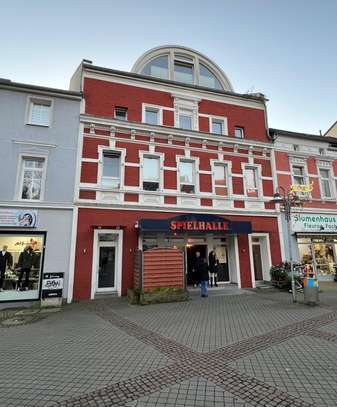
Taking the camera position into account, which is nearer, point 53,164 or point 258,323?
point 258,323

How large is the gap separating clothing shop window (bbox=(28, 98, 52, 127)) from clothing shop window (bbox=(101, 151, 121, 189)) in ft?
10.8

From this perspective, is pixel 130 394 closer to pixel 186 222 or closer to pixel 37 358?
pixel 37 358

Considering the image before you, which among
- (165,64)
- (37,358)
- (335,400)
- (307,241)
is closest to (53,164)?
(37,358)

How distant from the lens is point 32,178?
11.9 meters

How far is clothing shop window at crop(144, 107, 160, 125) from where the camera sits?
14500mm

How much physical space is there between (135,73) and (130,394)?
14974 mm

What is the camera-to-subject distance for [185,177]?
14289 millimetres

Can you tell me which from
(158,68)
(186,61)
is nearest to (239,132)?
(186,61)

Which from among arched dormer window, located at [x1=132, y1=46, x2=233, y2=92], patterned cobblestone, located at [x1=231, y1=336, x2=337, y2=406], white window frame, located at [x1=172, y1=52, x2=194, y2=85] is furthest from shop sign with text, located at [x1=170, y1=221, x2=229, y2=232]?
white window frame, located at [x1=172, y1=52, x2=194, y2=85]

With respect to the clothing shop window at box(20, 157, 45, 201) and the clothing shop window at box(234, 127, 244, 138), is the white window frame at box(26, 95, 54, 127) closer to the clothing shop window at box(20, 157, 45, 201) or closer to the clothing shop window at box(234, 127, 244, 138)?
the clothing shop window at box(20, 157, 45, 201)

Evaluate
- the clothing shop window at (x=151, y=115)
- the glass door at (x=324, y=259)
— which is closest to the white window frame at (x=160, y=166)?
the clothing shop window at (x=151, y=115)

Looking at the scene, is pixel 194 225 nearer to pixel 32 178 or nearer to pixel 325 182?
pixel 32 178

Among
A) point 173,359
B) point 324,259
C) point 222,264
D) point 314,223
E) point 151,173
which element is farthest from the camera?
point 324,259

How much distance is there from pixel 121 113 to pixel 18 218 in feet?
25.2
